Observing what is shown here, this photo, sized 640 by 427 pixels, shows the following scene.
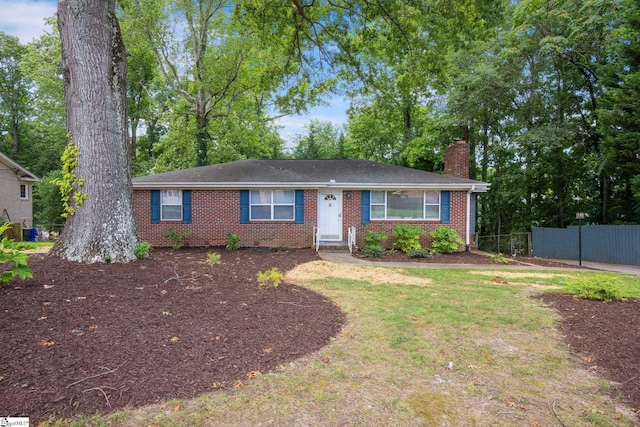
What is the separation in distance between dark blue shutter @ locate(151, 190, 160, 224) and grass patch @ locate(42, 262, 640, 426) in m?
10.3

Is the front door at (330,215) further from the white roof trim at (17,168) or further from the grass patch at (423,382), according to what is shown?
the white roof trim at (17,168)

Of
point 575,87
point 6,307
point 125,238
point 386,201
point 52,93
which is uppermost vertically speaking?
point 52,93

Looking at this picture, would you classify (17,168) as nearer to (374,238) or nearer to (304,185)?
(304,185)

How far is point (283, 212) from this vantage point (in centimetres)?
1347

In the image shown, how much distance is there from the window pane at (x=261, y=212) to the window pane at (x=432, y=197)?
20.2ft

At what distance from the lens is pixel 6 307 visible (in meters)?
3.64

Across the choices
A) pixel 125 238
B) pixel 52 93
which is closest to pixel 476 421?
pixel 125 238

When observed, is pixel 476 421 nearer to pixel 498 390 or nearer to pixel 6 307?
pixel 498 390

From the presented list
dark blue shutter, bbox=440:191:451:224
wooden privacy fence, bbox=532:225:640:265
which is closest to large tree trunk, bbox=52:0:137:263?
dark blue shutter, bbox=440:191:451:224

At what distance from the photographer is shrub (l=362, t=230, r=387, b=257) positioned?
12.2 metres

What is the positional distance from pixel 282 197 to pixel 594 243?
12600 mm

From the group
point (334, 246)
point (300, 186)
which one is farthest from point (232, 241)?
point (334, 246)

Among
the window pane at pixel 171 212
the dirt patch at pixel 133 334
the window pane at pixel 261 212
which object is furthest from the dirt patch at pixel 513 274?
the window pane at pixel 171 212

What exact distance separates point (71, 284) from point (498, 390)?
502 cm
